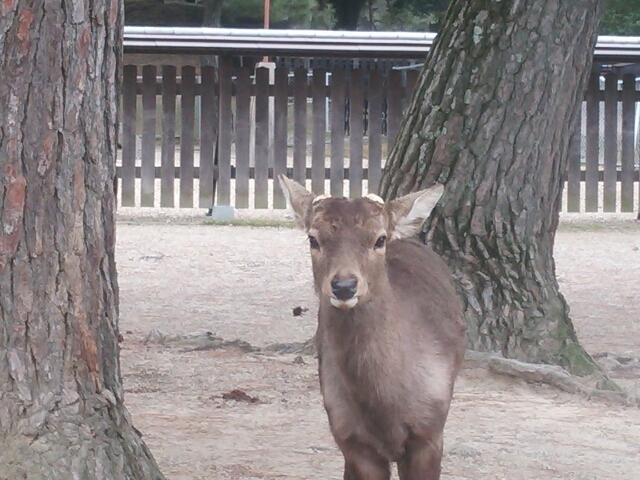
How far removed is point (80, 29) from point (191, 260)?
9158mm

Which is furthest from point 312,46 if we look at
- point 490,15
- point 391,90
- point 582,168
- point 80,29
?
point 80,29

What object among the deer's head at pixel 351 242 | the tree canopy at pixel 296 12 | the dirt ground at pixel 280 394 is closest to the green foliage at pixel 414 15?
the tree canopy at pixel 296 12

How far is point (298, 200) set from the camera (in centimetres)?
525

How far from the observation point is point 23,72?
409 cm

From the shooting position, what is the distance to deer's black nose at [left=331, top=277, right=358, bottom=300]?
455cm

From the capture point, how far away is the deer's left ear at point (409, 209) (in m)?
5.11

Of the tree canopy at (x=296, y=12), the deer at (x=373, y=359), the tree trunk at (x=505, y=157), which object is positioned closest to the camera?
the deer at (x=373, y=359)

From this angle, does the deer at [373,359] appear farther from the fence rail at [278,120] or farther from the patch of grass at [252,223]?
the fence rail at [278,120]

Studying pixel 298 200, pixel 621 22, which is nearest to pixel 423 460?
pixel 298 200

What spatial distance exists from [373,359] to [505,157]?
9.97 ft

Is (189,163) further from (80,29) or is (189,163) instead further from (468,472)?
(80,29)

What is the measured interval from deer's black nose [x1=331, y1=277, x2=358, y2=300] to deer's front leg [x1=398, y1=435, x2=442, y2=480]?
27.6 inches

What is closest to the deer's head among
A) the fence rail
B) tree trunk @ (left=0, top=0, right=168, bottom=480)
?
tree trunk @ (left=0, top=0, right=168, bottom=480)

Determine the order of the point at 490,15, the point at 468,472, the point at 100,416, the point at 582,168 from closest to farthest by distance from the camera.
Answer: the point at 100,416, the point at 468,472, the point at 490,15, the point at 582,168
